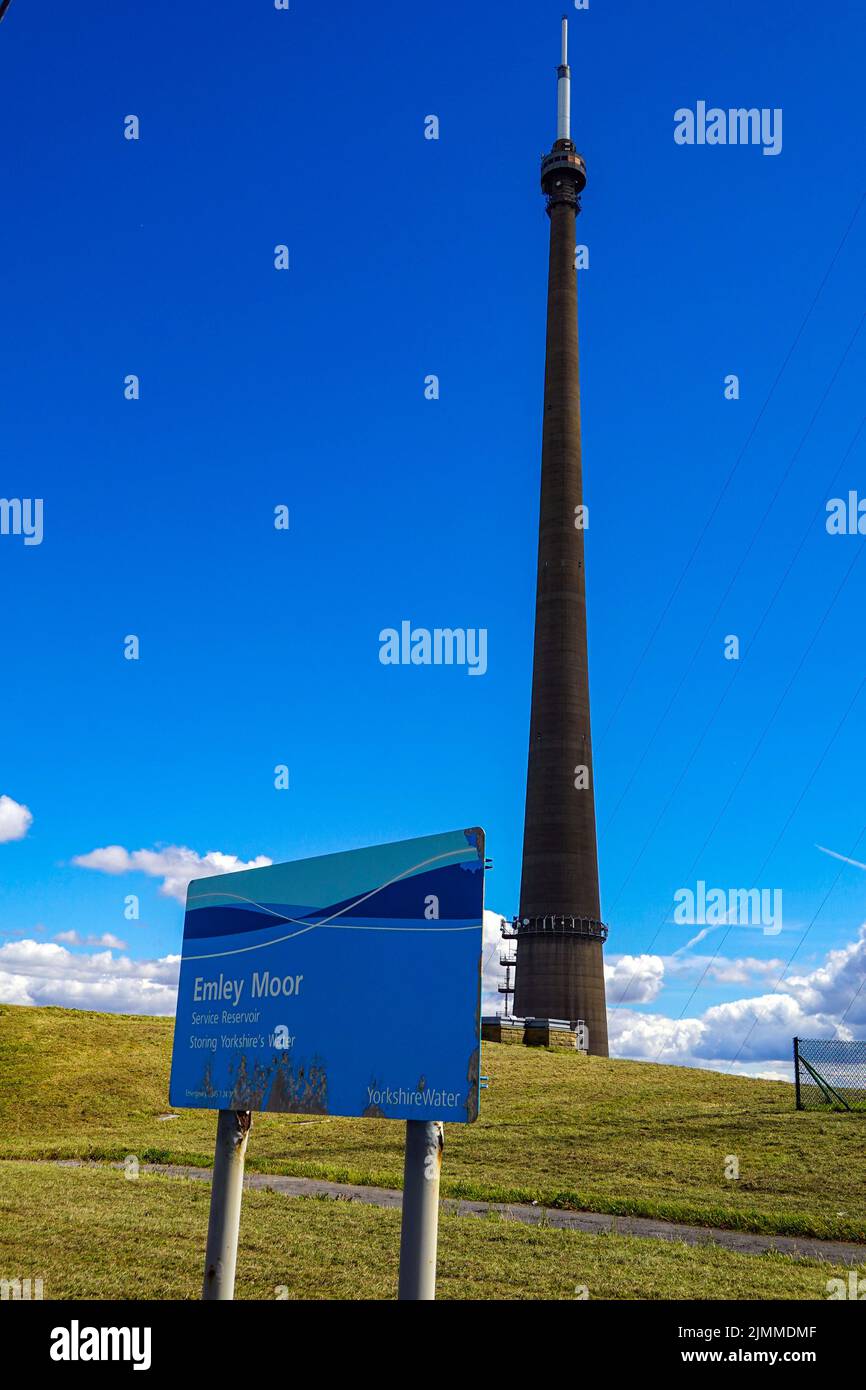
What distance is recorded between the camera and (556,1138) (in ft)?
69.7

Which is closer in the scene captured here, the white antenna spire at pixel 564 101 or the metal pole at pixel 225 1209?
the metal pole at pixel 225 1209

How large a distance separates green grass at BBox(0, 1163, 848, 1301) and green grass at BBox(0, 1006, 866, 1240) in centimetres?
324

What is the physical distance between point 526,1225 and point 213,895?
6.75 meters

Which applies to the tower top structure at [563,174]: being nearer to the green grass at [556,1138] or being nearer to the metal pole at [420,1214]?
the green grass at [556,1138]

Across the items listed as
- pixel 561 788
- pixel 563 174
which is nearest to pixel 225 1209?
pixel 561 788

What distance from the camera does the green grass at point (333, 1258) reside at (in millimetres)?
8969

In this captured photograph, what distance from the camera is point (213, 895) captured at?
28.1 ft

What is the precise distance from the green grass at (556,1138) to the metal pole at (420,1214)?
9.04 m

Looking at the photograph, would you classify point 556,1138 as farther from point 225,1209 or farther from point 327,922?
point 327,922

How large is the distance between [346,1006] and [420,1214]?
130 centimetres
